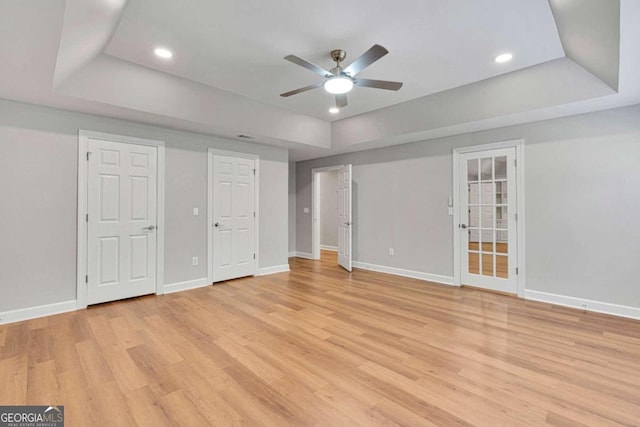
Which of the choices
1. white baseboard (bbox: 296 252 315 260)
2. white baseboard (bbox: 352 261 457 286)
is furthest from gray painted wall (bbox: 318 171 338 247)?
white baseboard (bbox: 352 261 457 286)

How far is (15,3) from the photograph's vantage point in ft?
5.49

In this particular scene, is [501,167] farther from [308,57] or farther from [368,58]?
[308,57]

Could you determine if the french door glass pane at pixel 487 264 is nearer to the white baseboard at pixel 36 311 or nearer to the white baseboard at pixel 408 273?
the white baseboard at pixel 408 273

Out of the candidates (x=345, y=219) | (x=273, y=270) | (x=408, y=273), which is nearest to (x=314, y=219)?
(x=345, y=219)

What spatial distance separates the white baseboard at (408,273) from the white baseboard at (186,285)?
2.95m

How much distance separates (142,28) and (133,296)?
3.26 metres

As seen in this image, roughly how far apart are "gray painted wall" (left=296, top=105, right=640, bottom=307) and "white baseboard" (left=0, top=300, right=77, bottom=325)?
5.00 metres

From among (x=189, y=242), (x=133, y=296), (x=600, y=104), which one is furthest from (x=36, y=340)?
(x=600, y=104)

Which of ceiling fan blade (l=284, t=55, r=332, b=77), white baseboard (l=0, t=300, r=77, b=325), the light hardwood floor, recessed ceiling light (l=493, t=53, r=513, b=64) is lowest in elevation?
the light hardwood floor

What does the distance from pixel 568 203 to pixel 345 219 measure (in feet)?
11.7

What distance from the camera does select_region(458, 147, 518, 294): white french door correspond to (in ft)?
13.8

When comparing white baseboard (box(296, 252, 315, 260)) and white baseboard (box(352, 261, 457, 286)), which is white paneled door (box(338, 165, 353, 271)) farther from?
white baseboard (box(296, 252, 315, 260))

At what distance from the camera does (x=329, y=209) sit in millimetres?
8891

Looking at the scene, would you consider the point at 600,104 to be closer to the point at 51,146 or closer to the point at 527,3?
the point at 527,3
